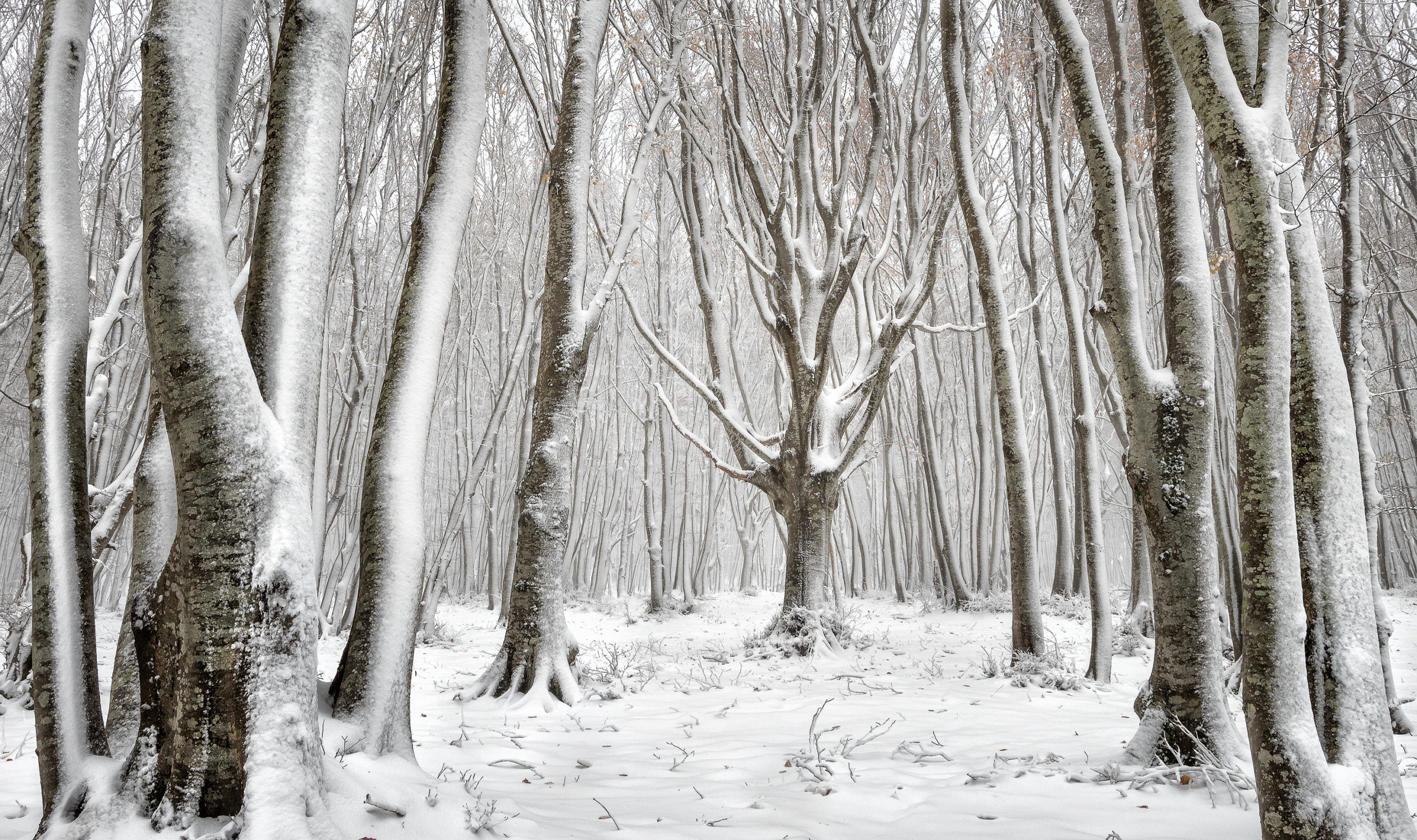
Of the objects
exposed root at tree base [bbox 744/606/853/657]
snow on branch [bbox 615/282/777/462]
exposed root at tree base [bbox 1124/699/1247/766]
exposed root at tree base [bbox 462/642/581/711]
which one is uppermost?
snow on branch [bbox 615/282/777/462]

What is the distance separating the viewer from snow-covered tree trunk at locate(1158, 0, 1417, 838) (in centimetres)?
147

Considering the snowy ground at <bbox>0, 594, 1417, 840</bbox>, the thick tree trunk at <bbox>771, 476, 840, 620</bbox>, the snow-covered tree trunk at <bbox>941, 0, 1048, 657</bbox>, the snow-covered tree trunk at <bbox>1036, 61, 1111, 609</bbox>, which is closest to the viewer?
the snowy ground at <bbox>0, 594, 1417, 840</bbox>

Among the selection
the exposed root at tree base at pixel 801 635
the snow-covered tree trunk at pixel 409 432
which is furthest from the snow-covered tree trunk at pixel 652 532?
the snow-covered tree trunk at pixel 409 432

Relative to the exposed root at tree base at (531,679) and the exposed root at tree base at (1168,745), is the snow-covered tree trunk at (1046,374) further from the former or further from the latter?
the exposed root at tree base at (531,679)

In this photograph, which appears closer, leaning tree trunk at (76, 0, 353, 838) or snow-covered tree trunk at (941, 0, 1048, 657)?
leaning tree trunk at (76, 0, 353, 838)

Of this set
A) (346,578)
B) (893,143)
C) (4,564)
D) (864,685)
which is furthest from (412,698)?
(4,564)

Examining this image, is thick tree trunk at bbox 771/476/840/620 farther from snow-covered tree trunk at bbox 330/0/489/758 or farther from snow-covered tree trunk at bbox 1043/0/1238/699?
snow-covered tree trunk at bbox 330/0/489/758

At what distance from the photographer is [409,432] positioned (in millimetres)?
2506

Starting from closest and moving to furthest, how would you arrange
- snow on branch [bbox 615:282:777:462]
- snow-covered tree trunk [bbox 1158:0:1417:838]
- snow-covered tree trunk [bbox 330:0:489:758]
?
snow-covered tree trunk [bbox 1158:0:1417:838]
snow-covered tree trunk [bbox 330:0:489:758]
snow on branch [bbox 615:282:777:462]

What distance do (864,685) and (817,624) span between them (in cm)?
103

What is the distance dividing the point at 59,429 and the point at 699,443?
4826 millimetres

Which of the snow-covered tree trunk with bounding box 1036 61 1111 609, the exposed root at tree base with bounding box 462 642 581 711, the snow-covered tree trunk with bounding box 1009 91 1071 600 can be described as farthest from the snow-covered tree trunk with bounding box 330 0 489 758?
the snow-covered tree trunk with bounding box 1009 91 1071 600

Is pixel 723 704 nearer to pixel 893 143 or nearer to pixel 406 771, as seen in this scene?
pixel 406 771

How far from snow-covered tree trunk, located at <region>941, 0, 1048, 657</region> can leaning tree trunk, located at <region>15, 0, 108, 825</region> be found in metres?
4.35
